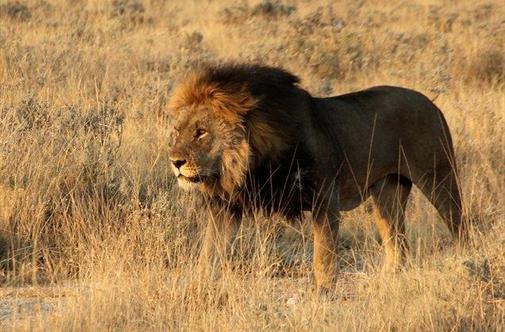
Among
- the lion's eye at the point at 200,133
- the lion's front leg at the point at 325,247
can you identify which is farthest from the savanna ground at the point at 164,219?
the lion's eye at the point at 200,133

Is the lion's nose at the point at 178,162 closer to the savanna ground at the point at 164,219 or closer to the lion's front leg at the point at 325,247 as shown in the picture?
the savanna ground at the point at 164,219

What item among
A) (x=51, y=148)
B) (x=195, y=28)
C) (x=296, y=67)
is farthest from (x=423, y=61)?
(x=51, y=148)

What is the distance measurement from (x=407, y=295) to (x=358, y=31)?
487 inches

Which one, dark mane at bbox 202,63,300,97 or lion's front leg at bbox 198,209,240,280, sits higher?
dark mane at bbox 202,63,300,97

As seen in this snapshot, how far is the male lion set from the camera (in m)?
5.86

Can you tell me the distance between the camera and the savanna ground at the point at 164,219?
16.3 feet

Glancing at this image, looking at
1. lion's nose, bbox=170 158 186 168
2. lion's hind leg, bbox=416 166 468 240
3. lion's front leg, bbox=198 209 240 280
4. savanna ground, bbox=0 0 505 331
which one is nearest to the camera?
savanna ground, bbox=0 0 505 331

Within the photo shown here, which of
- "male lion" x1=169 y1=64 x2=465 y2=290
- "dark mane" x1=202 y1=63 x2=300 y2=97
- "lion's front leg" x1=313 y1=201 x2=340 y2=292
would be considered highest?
"dark mane" x1=202 y1=63 x2=300 y2=97

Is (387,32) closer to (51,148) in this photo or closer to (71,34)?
(71,34)

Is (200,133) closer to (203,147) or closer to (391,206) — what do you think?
(203,147)

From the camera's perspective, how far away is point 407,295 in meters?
5.18

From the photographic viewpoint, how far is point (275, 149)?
5883 millimetres

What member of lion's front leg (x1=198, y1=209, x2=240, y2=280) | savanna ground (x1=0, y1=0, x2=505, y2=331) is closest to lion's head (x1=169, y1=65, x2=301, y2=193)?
lion's front leg (x1=198, y1=209, x2=240, y2=280)

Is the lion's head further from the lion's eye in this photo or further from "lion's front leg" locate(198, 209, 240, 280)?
"lion's front leg" locate(198, 209, 240, 280)
